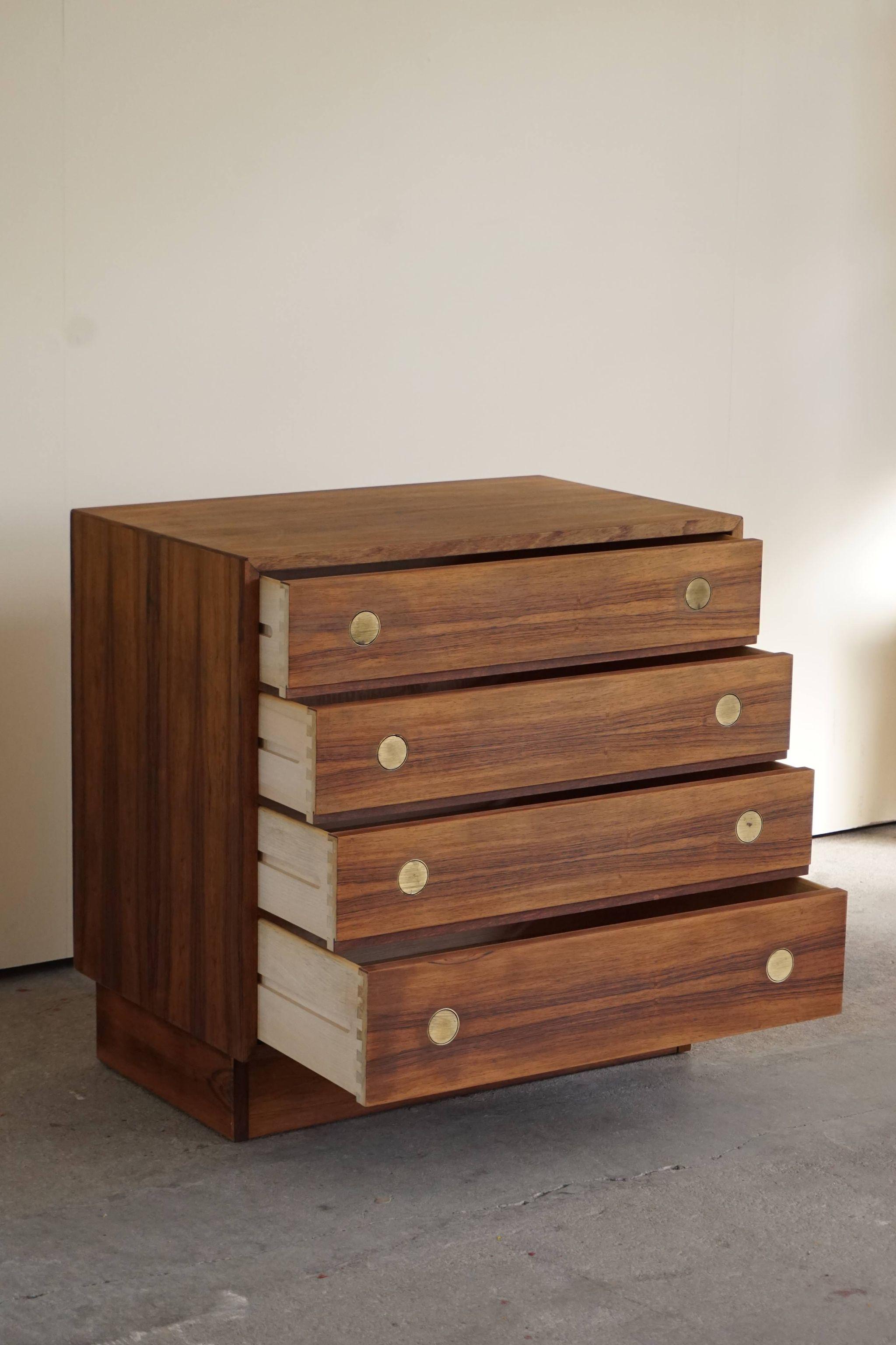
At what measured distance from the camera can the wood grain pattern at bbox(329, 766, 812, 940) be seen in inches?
73.8

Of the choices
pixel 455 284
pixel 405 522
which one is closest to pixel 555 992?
pixel 405 522

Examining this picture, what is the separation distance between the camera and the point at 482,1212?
1935mm

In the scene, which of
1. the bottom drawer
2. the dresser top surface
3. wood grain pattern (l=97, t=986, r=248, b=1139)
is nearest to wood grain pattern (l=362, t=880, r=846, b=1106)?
the bottom drawer

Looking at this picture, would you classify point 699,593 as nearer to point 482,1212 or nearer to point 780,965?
point 780,965

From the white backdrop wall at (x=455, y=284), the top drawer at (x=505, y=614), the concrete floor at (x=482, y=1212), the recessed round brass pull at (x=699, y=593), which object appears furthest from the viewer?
the white backdrop wall at (x=455, y=284)

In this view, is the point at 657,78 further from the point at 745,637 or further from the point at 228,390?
the point at 745,637

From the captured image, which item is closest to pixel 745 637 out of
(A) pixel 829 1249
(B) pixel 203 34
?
(A) pixel 829 1249

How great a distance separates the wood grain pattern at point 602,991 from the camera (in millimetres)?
1878

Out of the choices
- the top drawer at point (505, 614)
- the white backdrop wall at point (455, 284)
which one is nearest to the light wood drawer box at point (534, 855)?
the top drawer at point (505, 614)

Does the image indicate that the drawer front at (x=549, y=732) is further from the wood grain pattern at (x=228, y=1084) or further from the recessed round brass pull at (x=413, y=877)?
the wood grain pattern at (x=228, y=1084)

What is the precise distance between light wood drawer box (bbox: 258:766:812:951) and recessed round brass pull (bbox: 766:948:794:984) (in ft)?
0.31

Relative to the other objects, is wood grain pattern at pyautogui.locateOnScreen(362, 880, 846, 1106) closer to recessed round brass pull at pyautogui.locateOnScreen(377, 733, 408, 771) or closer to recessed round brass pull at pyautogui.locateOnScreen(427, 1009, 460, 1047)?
recessed round brass pull at pyautogui.locateOnScreen(427, 1009, 460, 1047)

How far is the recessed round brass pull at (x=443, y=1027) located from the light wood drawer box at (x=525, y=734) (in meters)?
0.23

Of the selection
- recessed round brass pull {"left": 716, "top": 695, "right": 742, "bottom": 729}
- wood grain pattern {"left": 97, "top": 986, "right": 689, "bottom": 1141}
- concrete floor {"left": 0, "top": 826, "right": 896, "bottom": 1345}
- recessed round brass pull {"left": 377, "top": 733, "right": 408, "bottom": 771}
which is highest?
recessed round brass pull {"left": 716, "top": 695, "right": 742, "bottom": 729}
